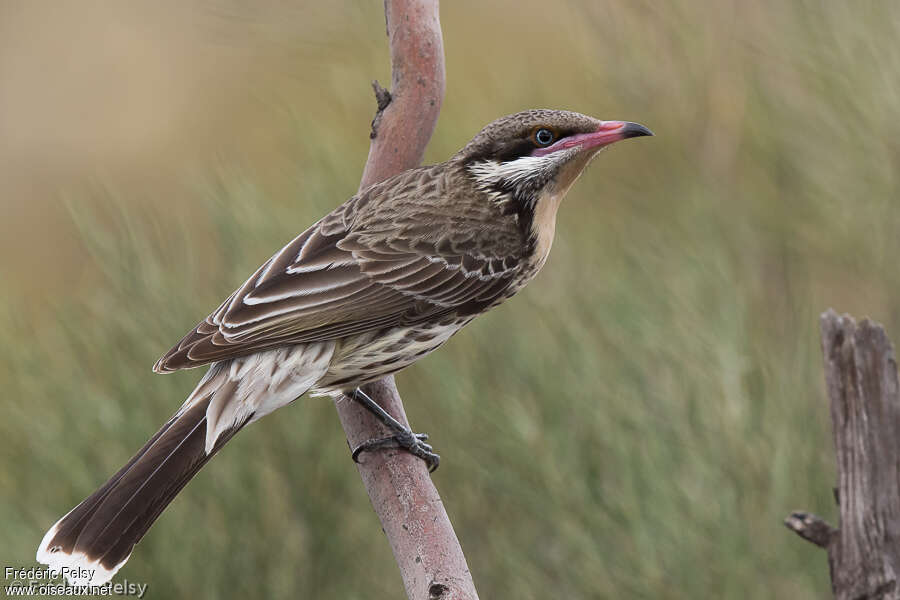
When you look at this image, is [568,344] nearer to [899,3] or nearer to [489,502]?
[489,502]

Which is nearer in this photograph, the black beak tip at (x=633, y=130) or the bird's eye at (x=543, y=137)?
the black beak tip at (x=633, y=130)

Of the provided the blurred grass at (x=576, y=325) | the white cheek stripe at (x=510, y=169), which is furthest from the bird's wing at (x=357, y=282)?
the blurred grass at (x=576, y=325)

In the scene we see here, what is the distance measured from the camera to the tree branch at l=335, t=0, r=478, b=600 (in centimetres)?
248

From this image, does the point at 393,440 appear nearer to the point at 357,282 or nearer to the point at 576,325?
the point at 357,282

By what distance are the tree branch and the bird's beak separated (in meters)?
0.51

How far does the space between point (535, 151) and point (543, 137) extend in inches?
1.8

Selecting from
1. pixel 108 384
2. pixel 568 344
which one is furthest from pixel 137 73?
pixel 568 344

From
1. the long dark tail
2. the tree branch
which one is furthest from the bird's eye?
the long dark tail

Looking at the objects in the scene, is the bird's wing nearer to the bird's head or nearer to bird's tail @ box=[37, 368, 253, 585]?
the bird's head

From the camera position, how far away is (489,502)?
154 inches

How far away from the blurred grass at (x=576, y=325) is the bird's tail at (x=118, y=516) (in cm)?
115

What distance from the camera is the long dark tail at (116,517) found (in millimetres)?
2551

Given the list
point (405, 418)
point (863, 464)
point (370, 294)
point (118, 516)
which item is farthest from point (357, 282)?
point (863, 464)

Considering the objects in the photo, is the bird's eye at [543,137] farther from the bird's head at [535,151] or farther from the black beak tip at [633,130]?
the black beak tip at [633,130]
